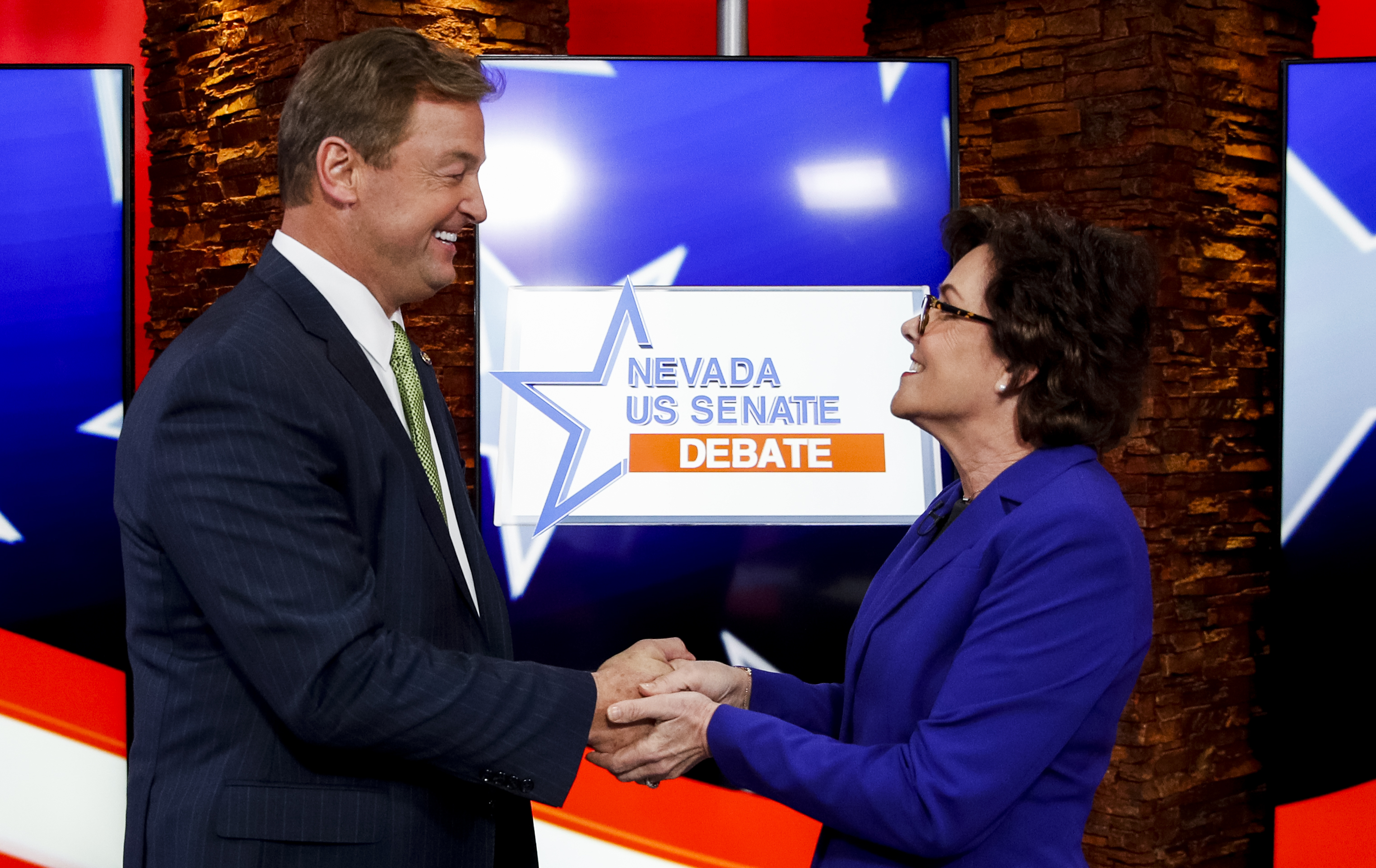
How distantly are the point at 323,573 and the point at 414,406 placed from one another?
37cm

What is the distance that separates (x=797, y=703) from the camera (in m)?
1.85

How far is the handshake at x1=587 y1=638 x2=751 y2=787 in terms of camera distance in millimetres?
1621

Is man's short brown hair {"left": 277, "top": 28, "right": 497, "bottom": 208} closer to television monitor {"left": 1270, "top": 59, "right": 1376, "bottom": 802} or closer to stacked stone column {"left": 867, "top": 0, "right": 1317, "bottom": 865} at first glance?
stacked stone column {"left": 867, "top": 0, "right": 1317, "bottom": 865}

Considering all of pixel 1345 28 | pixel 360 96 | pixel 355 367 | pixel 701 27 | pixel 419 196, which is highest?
pixel 701 27

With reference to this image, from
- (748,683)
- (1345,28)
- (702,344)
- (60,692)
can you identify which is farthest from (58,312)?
(1345,28)

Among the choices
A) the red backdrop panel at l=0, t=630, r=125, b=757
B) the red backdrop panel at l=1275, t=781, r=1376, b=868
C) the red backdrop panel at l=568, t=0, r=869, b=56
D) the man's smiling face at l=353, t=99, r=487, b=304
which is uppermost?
the red backdrop panel at l=568, t=0, r=869, b=56

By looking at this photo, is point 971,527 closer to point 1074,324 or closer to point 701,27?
point 1074,324

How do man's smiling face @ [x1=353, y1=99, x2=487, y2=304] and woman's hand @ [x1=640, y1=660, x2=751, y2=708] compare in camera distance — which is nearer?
man's smiling face @ [x1=353, y1=99, x2=487, y2=304]

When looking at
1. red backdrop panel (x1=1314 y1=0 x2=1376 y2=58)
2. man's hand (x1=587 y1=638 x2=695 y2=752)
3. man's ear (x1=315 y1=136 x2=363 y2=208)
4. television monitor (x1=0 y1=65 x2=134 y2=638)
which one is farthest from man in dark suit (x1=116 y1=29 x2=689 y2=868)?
red backdrop panel (x1=1314 y1=0 x2=1376 y2=58)

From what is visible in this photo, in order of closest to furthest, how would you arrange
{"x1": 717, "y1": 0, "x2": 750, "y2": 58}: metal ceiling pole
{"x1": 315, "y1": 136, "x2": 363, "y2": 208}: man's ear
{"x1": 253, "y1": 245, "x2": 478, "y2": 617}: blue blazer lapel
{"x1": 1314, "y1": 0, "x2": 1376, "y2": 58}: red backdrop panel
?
{"x1": 253, "y1": 245, "x2": 478, "y2": 617}: blue blazer lapel, {"x1": 315, "y1": 136, "x2": 363, "y2": 208}: man's ear, {"x1": 717, "y1": 0, "x2": 750, "y2": 58}: metal ceiling pole, {"x1": 1314, "y1": 0, "x2": 1376, "y2": 58}: red backdrop panel

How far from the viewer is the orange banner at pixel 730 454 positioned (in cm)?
270

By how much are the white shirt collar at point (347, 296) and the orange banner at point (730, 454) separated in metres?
1.18

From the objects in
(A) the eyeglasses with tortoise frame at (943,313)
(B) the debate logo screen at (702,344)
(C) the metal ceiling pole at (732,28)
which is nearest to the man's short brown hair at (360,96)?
(A) the eyeglasses with tortoise frame at (943,313)

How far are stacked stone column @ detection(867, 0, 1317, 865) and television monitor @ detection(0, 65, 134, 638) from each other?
2186 millimetres
